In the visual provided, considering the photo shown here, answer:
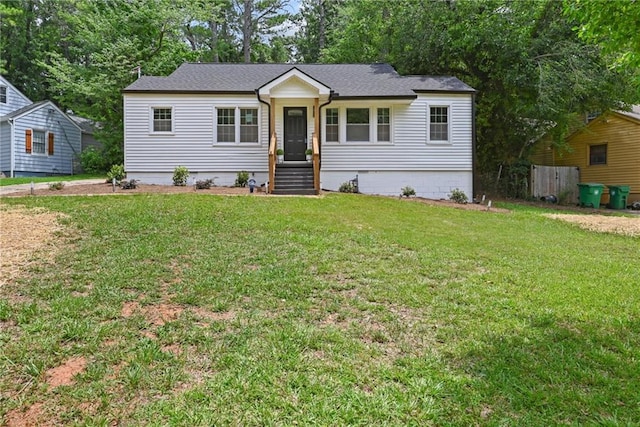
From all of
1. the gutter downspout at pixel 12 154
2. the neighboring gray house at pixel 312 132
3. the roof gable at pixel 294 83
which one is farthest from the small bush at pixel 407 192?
the gutter downspout at pixel 12 154

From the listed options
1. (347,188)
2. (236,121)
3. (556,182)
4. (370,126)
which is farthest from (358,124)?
(556,182)

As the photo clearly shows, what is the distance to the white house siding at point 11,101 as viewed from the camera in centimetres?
2185

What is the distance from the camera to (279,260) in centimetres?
576

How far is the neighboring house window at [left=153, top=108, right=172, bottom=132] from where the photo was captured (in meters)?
14.6

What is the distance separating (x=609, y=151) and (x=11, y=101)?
3117 centimetres

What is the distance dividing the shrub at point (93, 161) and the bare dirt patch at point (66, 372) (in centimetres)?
2241

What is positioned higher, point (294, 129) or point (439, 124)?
point (439, 124)

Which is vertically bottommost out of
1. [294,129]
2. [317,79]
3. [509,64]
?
[294,129]

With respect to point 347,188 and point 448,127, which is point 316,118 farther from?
point 448,127

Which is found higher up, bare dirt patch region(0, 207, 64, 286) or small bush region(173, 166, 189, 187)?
small bush region(173, 166, 189, 187)

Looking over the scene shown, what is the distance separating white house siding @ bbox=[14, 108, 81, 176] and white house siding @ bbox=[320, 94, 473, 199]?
16.9 metres

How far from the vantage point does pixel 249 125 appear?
49.0ft

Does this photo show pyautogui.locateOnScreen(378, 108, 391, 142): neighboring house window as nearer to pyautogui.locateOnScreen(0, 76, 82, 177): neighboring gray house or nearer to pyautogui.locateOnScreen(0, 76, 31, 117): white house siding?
pyautogui.locateOnScreen(0, 76, 82, 177): neighboring gray house

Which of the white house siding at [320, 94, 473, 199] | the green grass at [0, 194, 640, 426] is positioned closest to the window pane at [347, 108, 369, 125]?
the white house siding at [320, 94, 473, 199]
